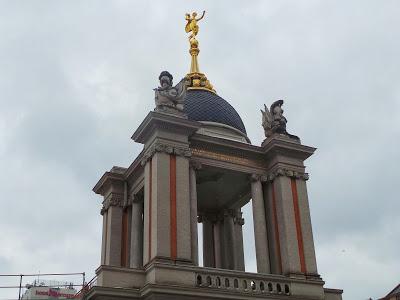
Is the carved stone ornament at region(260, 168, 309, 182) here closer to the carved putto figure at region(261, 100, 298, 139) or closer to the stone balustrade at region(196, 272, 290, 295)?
the carved putto figure at region(261, 100, 298, 139)

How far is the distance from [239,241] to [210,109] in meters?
7.03

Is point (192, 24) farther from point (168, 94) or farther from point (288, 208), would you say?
point (288, 208)

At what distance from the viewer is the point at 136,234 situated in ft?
Answer: 93.0

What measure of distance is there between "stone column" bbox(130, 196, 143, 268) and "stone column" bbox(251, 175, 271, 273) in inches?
208

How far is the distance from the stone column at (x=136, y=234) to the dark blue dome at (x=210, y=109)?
4922 mm

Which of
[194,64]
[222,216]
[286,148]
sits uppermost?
[194,64]

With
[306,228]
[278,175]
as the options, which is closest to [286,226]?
[306,228]

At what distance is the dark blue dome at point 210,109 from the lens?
100.0 feet

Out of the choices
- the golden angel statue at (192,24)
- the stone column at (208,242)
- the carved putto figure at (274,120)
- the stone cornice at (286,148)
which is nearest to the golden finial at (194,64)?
the golden angel statue at (192,24)

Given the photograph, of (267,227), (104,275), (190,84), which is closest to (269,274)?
(267,227)

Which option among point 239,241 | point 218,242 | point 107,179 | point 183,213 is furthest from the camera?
point 218,242

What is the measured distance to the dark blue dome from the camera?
1200 inches

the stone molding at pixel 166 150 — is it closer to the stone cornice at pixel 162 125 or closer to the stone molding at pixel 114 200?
the stone cornice at pixel 162 125

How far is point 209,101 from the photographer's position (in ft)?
103
